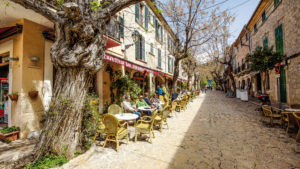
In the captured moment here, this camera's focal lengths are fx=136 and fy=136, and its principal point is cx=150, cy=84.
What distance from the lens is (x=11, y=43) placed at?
4.62m

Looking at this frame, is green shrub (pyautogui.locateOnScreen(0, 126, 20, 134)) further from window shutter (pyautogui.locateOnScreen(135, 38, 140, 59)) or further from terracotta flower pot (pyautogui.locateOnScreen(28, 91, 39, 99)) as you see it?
window shutter (pyautogui.locateOnScreen(135, 38, 140, 59))

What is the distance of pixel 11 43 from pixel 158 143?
19.3 ft

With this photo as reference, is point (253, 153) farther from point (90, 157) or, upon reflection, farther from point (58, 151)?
point (58, 151)

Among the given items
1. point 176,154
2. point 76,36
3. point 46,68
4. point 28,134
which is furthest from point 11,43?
point 176,154

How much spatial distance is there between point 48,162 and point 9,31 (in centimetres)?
483

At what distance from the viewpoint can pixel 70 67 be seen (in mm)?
2920

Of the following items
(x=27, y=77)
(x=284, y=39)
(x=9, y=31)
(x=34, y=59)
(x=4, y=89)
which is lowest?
(x=4, y=89)

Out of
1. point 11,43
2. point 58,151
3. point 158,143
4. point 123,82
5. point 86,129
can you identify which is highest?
point 11,43

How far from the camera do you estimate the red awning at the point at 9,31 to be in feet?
14.3

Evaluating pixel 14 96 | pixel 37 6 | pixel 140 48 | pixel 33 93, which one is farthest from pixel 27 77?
pixel 140 48

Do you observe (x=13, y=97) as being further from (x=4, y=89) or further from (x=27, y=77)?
(x=4, y=89)

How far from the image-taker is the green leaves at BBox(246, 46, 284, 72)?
7.80 meters

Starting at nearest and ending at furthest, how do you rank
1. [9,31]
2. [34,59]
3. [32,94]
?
1. [32,94]
2. [34,59]
3. [9,31]

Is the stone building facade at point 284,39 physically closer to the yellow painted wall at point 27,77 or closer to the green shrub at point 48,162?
the green shrub at point 48,162
